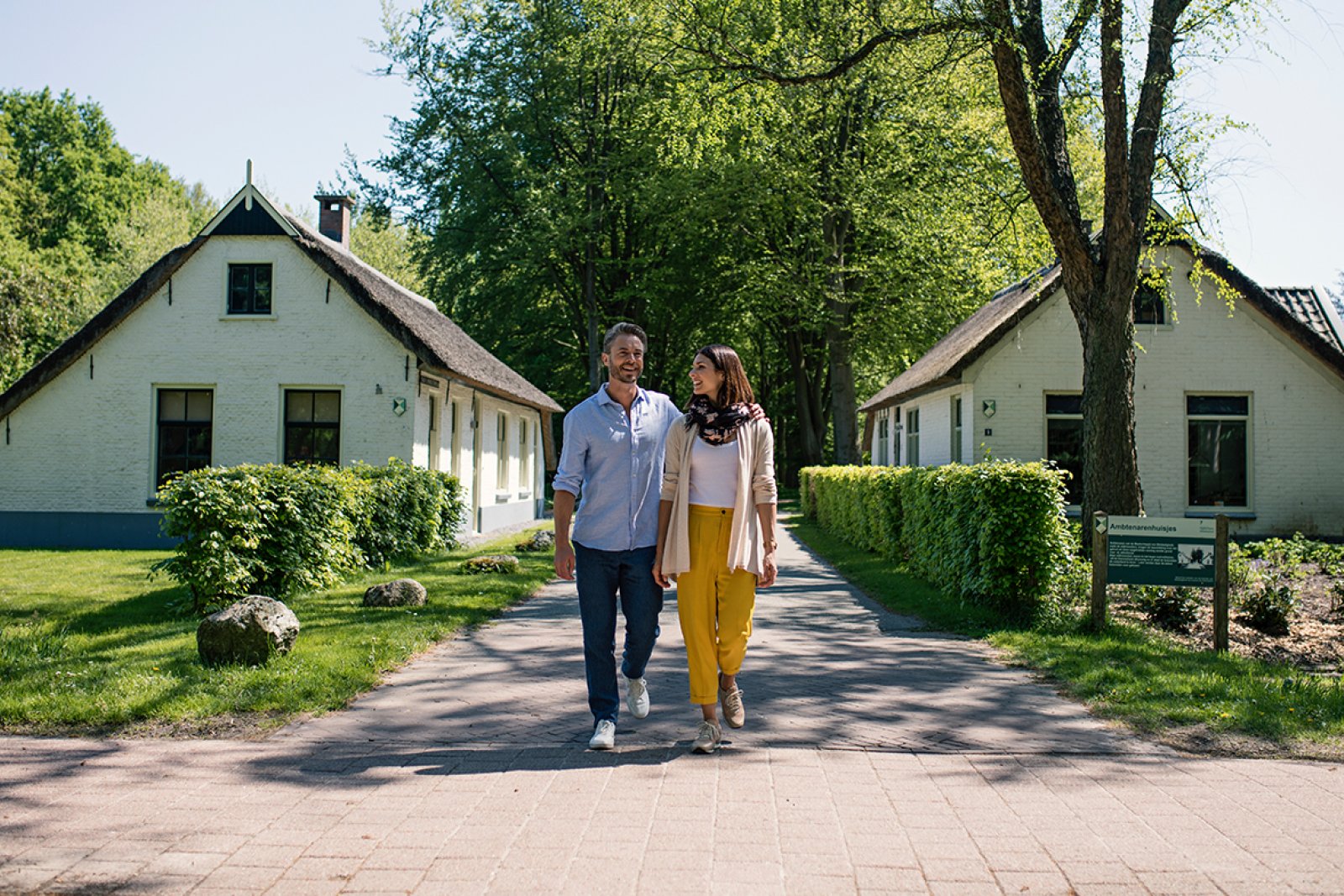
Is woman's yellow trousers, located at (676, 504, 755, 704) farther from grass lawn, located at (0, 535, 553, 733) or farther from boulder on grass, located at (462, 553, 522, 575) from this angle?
boulder on grass, located at (462, 553, 522, 575)

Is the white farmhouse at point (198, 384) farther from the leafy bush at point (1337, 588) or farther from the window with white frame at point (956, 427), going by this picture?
the leafy bush at point (1337, 588)

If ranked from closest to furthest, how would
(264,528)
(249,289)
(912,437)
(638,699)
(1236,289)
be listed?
(638,699), (264,528), (249,289), (1236,289), (912,437)

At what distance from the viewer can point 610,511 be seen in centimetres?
564

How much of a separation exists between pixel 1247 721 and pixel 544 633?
5.55 meters

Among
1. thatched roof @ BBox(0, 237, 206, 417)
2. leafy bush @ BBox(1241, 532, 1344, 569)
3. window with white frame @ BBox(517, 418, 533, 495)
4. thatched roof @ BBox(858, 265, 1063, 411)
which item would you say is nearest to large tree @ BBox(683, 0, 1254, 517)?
leafy bush @ BBox(1241, 532, 1344, 569)

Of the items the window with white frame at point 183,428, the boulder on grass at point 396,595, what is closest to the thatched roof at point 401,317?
the window with white frame at point 183,428

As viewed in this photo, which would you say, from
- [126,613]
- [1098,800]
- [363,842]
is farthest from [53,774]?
[126,613]

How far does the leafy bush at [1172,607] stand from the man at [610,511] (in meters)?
6.42

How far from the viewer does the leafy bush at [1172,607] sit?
10.3 m

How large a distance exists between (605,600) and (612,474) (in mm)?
653

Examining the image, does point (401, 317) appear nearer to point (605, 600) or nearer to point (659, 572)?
point (605, 600)

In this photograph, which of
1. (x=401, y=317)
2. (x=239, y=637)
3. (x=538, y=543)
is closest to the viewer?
(x=239, y=637)

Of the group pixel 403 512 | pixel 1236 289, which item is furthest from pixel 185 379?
pixel 1236 289

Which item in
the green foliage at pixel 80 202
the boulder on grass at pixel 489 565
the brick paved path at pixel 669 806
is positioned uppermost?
the green foliage at pixel 80 202
